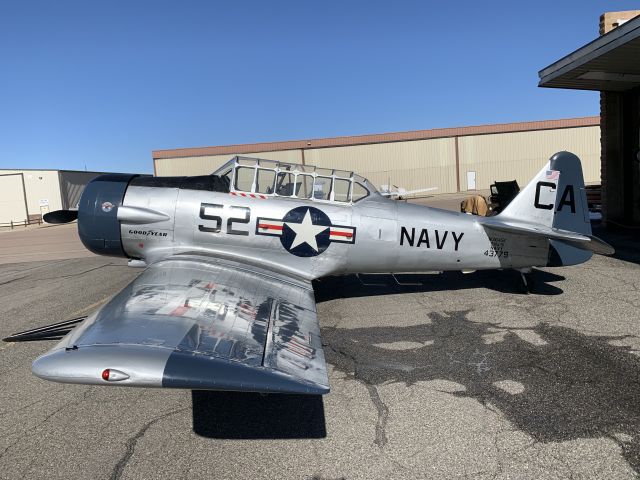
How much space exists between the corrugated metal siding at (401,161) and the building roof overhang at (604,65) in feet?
110

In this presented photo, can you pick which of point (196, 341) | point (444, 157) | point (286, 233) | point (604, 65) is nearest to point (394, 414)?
point (196, 341)

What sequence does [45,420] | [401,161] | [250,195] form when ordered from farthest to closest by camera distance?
[401,161] < [250,195] < [45,420]

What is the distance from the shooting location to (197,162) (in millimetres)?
46562

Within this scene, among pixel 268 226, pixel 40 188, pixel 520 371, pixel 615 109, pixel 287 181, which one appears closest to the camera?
pixel 520 371

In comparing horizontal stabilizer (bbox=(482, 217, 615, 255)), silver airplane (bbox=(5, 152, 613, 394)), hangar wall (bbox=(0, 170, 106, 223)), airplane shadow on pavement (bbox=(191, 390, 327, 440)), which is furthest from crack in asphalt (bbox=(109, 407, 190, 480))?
hangar wall (bbox=(0, 170, 106, 223))

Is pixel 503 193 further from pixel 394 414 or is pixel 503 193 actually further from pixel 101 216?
pixel 394 414

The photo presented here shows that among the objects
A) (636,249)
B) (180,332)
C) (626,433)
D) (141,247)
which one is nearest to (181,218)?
(141,247)

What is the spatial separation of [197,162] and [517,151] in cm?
3642

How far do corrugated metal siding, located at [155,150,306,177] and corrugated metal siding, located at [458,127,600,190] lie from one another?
1990cm

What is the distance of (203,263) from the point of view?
577 cm

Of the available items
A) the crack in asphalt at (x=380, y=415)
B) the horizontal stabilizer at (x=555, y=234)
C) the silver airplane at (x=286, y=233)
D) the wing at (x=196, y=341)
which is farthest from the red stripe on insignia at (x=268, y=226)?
the horizontal stabilizer at (x=555, y=234)

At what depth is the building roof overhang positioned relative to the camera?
388 inches

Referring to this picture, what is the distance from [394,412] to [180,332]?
1.97 meters

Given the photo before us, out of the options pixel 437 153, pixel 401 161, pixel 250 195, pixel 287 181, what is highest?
pixel 437 153
